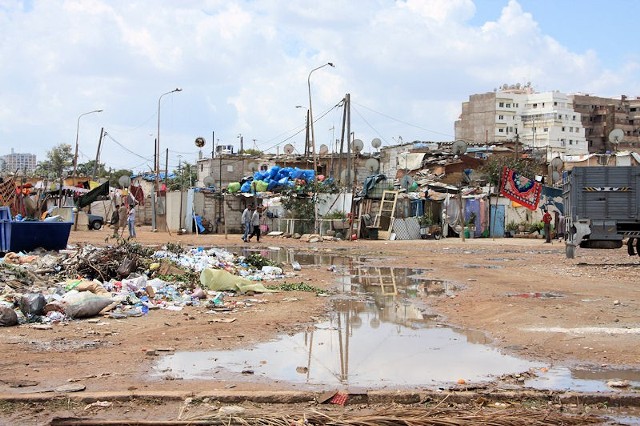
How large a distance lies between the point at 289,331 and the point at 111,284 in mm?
4058

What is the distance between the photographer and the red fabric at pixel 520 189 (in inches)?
1312

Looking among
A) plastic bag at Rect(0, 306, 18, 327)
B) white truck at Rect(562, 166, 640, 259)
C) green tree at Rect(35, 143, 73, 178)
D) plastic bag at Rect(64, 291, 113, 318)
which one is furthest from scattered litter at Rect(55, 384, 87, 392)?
green tree at Rect(35, 143, 73, 178)

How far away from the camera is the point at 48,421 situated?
531 cm

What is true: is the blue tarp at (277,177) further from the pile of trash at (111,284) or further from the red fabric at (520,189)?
the pile of trash at (111,284)

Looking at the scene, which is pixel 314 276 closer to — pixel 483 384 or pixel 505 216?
pixel 483 384

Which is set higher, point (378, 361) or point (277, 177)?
point (277, 177)

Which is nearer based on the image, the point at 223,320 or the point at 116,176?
the point at 223,320

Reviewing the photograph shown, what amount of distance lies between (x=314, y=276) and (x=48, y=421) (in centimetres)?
1162

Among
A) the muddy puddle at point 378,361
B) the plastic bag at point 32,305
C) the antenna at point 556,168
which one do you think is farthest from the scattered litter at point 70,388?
the antenna at point 556,168

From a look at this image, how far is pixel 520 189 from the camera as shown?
33438 mm

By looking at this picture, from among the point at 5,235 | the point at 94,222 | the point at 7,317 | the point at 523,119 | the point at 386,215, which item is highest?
the point at 523,119

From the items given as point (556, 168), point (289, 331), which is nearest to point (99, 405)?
point (289, 331)

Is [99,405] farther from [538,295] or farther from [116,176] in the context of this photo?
[116,176]

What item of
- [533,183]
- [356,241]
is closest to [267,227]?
[356,241]
